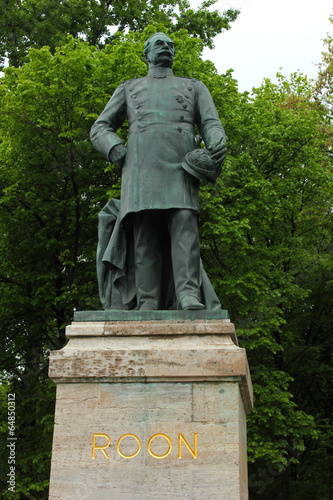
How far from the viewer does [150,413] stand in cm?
619

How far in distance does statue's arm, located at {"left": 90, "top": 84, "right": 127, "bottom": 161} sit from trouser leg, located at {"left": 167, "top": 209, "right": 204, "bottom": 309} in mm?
919

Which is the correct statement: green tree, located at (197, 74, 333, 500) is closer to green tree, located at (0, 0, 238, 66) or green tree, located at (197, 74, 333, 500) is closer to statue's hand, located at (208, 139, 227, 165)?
green tree, located at (0, 0, 238, 66)

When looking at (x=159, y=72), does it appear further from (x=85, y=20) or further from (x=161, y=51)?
(x=85, y=20)

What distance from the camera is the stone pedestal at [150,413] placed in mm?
5980

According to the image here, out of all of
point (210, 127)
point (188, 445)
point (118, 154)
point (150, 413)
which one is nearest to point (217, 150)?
point (210, 127)

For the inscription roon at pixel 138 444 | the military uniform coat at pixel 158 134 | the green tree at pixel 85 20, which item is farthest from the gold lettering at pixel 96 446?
the green tree at pixel 85 20

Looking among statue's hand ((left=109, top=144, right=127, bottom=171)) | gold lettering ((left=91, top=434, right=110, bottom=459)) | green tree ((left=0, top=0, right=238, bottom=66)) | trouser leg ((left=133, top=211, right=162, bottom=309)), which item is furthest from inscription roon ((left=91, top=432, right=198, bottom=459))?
green tree ((left=0, top=0, right=238, bottom=66))

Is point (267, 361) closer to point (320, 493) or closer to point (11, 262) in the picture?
point (320, 493)

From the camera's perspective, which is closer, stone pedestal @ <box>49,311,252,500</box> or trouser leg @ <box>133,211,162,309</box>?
stone pedestal @ <box>49,311,252,500</box>

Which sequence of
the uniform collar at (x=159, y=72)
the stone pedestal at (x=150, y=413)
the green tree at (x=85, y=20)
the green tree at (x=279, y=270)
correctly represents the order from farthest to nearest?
the green tree at (x=85, y=20) → the green tree at (x=279, y=270) → the uniform collar at (x=159, y=72) → the stone pedestal at (x=150, y=413)

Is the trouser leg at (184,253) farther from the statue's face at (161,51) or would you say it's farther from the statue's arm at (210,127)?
the statue's face at (161,51)

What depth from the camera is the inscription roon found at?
6.05 metres

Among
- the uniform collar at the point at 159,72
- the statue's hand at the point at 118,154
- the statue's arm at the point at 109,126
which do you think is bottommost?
the statue's hand at the point at 118,154

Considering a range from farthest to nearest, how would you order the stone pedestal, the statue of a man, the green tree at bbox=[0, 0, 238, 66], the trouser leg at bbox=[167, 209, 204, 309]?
the green tree at bbox=[0, 0, 238, 66]
the statue of a man
the trouser leg at bbox=[167, 209, 204, 309]
the stone pedestal
